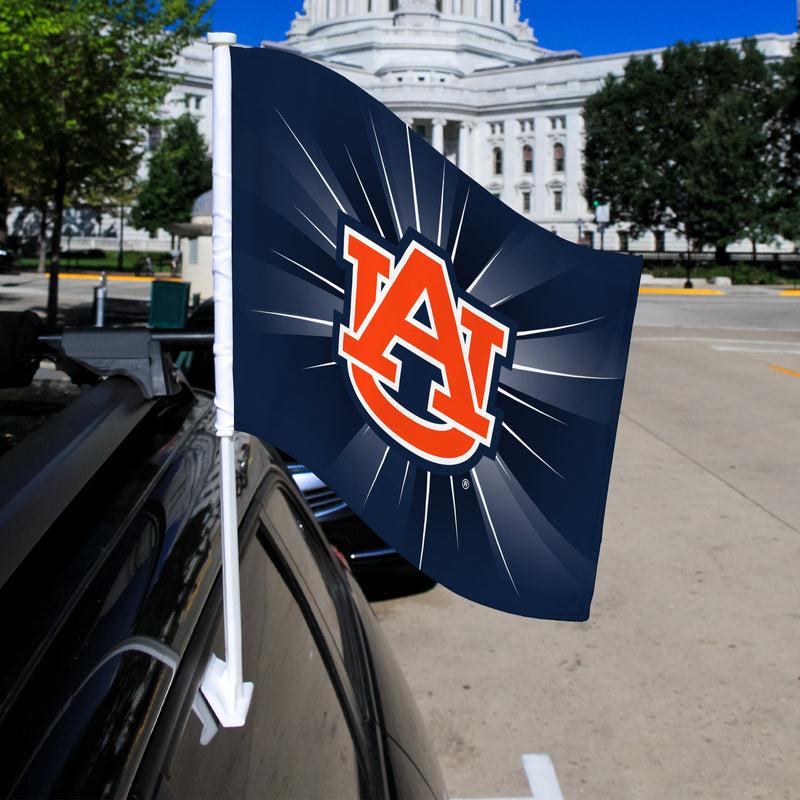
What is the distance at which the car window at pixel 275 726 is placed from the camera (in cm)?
119

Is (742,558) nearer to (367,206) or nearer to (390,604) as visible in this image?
(390,604)

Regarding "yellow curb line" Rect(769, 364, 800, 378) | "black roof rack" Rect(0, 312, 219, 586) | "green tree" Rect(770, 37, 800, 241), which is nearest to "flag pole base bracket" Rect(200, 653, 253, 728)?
"black roof rack" Rect(0, 312, 219, 586)

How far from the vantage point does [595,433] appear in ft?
6.07

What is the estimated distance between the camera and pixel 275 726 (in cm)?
146

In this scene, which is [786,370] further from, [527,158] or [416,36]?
[416,36]

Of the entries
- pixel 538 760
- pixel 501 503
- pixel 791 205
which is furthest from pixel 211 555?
pixel 791 205

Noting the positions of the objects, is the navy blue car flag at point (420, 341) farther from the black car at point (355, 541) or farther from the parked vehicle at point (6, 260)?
the parked vehicle at point (6, 260)

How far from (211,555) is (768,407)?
11.1m

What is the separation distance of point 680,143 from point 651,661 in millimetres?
59115

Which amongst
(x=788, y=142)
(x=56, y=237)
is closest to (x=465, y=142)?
(x=788, y=142)

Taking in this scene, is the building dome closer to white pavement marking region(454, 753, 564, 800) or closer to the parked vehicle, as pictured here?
the parked vehicle

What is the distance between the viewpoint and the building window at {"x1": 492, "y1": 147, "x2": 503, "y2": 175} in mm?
103625

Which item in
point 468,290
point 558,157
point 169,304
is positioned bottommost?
point 169,304

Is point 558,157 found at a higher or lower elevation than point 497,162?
lower
